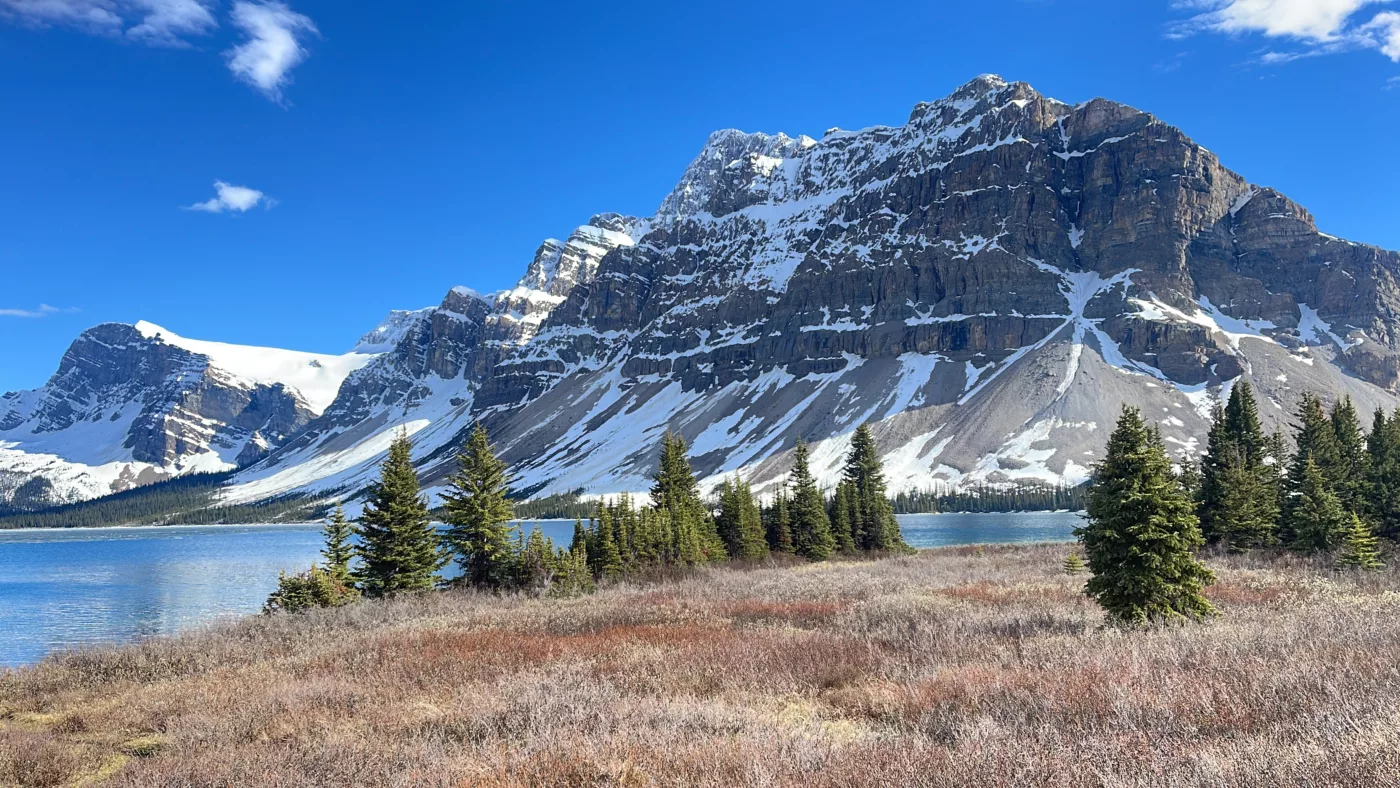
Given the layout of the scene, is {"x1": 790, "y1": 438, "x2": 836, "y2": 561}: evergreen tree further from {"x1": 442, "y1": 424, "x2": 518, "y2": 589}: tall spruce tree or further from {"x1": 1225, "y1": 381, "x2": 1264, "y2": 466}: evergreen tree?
{"x1": 442, "y1": 424, "x2": 518, "y2": 589}: tall spruce tree

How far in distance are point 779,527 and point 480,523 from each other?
29.9 m

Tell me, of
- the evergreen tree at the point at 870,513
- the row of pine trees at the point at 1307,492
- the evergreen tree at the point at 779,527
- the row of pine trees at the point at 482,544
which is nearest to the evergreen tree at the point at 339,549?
the row of pine trees at the point at 482,544

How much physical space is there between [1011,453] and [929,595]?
163 metres

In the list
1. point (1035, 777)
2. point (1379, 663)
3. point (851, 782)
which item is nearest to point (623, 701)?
point (851, 782)

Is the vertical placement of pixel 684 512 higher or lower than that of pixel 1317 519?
higher

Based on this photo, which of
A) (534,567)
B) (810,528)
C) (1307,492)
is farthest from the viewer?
(810,528)

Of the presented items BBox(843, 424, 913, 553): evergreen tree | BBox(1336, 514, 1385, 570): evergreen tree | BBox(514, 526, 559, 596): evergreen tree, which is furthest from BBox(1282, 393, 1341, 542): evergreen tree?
BBox(514, 526, 559, 596): evergreen tree

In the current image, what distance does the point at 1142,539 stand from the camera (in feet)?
55.2

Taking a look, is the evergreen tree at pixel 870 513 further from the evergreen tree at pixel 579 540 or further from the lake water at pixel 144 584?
the evergreen tree at pixel 579 540

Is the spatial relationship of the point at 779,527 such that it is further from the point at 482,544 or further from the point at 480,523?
the point at 480,523

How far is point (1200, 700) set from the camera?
313 inches

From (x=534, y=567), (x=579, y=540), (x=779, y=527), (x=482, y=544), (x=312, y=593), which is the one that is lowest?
(x=779, y=527)

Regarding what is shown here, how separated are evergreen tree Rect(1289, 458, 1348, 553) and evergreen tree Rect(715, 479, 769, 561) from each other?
1162 inches

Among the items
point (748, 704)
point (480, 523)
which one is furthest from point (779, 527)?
point (748, 704)
